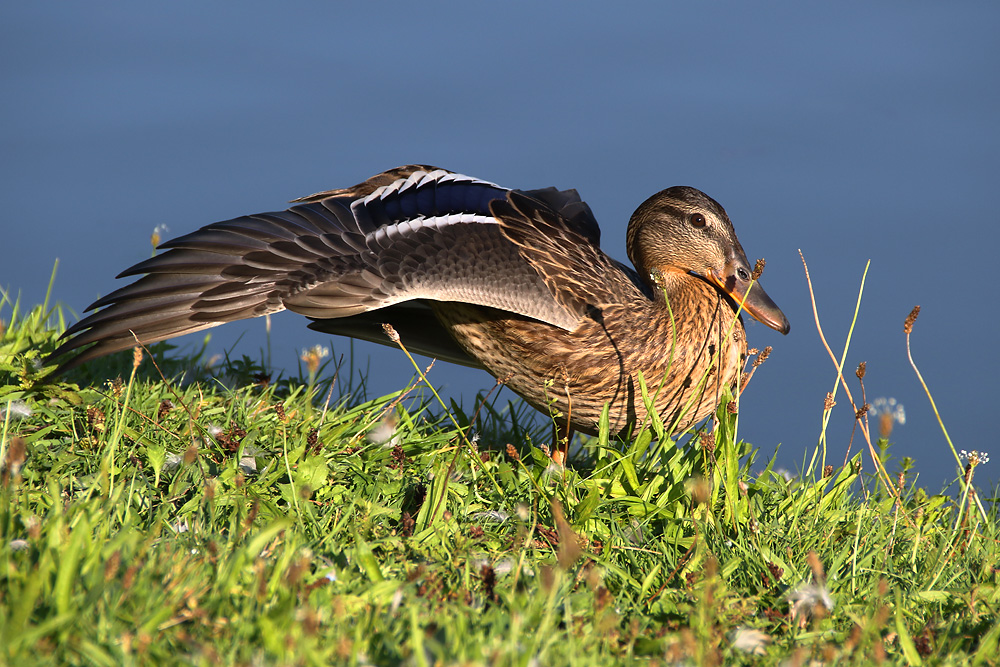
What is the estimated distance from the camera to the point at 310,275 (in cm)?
349

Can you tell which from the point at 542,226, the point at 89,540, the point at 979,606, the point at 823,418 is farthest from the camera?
the point at 542,226

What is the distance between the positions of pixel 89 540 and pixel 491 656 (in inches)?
39.3

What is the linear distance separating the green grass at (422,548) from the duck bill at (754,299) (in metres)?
0.58

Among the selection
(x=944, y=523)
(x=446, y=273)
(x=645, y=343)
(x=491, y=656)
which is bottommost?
(x=944, y=523)

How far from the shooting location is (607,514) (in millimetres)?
3031

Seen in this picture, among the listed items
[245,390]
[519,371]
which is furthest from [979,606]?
[245,390]

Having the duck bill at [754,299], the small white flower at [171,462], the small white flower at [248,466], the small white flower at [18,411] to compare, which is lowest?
the small white flower at [248,466]

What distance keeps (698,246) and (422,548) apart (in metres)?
2.09

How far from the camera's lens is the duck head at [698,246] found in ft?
13.1

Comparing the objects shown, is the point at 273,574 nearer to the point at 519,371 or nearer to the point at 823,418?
the point at 519,371

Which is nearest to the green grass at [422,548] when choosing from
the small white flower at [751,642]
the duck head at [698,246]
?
the small white flower at [751,642]

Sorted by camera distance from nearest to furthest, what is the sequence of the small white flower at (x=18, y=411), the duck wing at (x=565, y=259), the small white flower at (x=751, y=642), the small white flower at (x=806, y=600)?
the small white flower at (x=751, y=642)
the small white flower at (x=806, y=600)
the small white flower at (x=18, y=411)
the duck wing at (x=565, y=259)

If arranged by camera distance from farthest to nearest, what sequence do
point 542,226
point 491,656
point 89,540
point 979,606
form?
point 542,226
point 979,606
point 89,540
point 491,656

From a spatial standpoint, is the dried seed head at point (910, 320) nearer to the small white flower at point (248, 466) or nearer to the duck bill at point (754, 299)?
the duck bill at point (754, 299)
